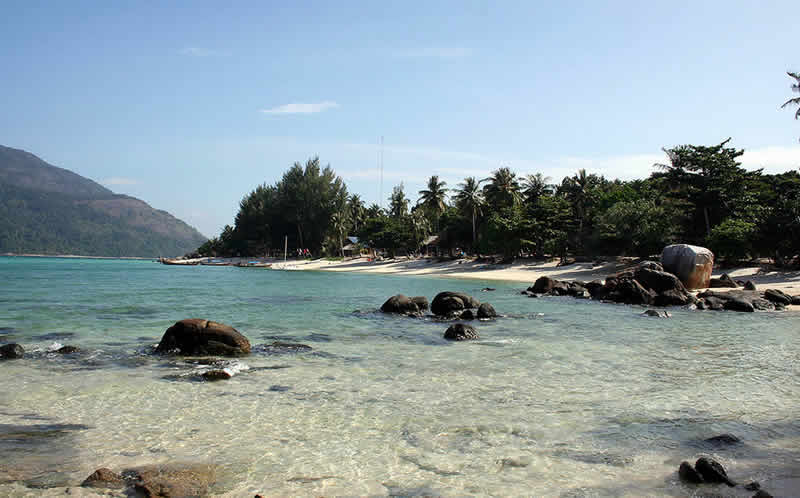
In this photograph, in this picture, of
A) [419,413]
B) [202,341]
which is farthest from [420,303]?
[419,413]

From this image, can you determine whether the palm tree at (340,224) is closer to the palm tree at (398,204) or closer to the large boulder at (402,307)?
the palm tree at (398,204)

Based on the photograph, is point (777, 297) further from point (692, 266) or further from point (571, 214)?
point (571, 214)

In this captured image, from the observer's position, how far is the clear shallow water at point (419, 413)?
21.4 ft

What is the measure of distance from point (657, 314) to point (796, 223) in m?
21.2

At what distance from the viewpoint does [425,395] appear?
10359 mm

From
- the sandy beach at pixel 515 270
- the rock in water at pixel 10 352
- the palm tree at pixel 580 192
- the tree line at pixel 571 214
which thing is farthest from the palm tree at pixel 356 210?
the rock in water at pixel 10 352

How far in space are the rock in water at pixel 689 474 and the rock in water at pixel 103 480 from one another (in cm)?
681

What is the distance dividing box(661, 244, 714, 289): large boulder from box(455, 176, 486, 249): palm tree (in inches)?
1732

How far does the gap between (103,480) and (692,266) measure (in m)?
38.1

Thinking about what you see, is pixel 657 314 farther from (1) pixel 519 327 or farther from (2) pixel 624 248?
(2) pixel 624 248

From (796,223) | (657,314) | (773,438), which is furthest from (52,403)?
(796,223)

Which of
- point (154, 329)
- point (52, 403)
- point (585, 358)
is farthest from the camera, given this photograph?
point (154, 329)

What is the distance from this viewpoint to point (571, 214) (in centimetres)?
7412

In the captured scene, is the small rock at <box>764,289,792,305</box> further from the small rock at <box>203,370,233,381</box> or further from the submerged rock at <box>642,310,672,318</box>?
the small rock at <box>203,370,233,381</box>
